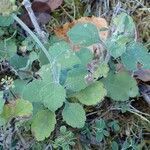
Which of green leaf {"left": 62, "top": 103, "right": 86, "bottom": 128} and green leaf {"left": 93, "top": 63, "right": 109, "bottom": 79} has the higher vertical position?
green leaf {"left": 93, "top": 63, "right": 109, "bottom": 79}

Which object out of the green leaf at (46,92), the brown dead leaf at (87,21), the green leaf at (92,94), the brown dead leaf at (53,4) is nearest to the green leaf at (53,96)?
the green leaf at (46,92)

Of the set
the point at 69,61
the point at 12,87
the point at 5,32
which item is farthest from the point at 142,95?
the point at 5,32

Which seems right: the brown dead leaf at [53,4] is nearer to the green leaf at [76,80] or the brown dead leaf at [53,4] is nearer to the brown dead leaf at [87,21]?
the brown dead leaf at [87,21]

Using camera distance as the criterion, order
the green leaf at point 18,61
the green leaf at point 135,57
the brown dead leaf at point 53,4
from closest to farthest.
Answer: the green leaf at point 135,57 < the green leaf at point 18,61 < the brown dead leaf at point 53,4

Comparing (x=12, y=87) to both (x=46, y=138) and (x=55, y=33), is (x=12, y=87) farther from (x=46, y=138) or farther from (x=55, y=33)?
(x=55, y=33)

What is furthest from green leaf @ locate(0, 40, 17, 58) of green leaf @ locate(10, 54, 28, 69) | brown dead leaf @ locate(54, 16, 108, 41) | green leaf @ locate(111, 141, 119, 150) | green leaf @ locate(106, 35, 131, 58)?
green leaf @ locate(111, 141, 119, 150)

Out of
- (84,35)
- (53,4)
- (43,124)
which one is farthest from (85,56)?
(53,4)

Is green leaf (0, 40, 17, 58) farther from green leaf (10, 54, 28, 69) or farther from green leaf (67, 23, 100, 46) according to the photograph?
green leaf (67, 23, 100, 46)
